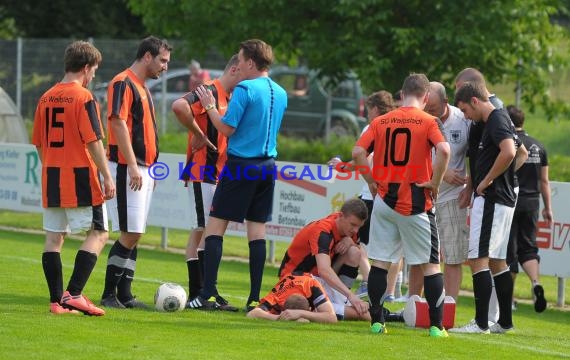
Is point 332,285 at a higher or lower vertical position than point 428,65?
lower

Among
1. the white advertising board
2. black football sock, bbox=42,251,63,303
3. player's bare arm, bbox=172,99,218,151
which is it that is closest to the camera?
black football sock, bbox=42,251,63,303

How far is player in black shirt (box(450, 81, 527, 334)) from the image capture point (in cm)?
954

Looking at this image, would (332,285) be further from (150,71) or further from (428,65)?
(428,65)

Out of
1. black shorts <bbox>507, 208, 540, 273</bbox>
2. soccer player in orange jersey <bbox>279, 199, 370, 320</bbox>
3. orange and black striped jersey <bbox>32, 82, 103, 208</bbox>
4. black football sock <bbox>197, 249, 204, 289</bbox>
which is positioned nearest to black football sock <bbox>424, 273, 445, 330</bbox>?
soccer player in orange jersey <bbox>279, 199, 370, 320</bbox>

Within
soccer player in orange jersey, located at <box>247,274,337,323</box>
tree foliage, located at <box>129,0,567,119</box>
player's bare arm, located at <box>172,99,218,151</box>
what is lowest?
soccer player in orange jersey, located at <box>247,274,337,323</box>

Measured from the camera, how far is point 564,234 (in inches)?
531

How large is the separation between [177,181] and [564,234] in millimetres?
6014

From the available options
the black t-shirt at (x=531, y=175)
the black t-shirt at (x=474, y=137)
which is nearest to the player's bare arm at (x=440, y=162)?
the black t-shirt at (x=474, y=137)

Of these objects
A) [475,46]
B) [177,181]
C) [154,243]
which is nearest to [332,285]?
[177,181]

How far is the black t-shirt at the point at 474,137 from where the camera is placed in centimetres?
991

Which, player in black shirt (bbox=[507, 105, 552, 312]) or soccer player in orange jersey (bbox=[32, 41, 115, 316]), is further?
player in black shirt (bbox=[507, 105, 552, 312])

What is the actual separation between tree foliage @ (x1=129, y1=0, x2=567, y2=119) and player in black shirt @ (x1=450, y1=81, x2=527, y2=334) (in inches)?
432

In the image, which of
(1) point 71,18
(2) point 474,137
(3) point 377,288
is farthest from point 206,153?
(1) point 71,18

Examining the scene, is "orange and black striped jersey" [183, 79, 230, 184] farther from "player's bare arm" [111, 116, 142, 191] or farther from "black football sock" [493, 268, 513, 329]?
"black football sock" [493, 268, 513, 329]
